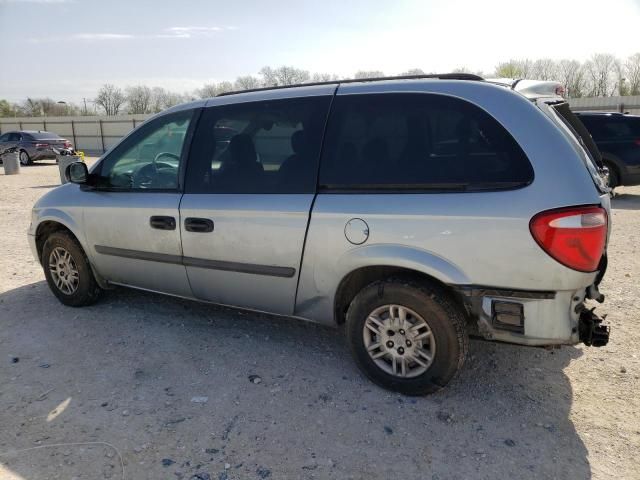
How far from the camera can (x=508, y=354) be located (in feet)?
11.9

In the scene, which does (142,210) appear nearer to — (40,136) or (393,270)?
(393,270)

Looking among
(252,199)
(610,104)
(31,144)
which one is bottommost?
(252,199)

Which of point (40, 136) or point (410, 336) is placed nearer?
point (410, 336)

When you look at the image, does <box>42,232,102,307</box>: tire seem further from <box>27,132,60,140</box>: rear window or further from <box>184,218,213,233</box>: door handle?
<box>27,132,60,140</box>: rear window

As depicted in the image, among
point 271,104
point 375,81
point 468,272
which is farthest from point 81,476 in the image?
point 375,81

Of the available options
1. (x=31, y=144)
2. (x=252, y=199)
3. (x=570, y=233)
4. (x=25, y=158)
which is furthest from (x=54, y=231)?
(x=25, y=158)

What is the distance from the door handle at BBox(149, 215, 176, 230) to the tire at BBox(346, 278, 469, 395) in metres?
1.53

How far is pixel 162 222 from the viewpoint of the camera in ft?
12.4

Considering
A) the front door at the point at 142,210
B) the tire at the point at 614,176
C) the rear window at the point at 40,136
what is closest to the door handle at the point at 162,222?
the front door at the point at 142,210

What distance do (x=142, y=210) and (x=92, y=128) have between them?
37.5m

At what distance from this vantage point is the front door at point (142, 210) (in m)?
3.82

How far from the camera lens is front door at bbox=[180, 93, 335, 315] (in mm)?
3271

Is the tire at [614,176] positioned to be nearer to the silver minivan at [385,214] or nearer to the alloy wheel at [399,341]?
the silver minivan at [385,214]

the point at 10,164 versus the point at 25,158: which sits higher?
the point at 25,158
